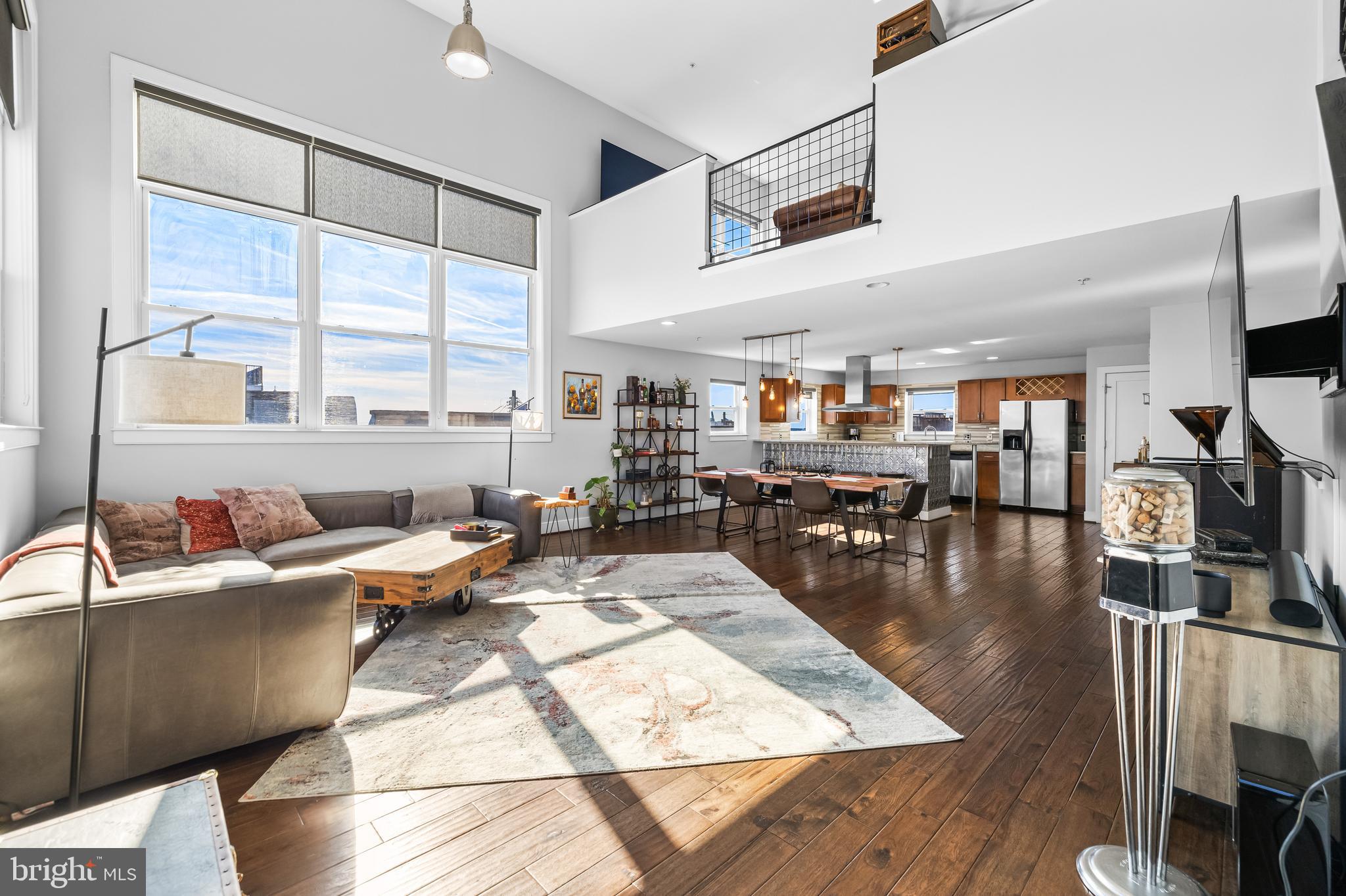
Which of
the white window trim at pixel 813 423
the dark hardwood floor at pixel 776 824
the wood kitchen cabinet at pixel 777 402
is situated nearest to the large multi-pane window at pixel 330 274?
the wood kitchen cabinet at pixel 777 402

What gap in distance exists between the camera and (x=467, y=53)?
3.64m

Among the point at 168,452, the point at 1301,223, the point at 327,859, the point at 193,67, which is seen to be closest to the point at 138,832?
the point at 327,859

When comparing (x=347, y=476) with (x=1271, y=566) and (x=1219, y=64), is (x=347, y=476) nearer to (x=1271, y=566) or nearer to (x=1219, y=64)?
(x=1271, y=566)

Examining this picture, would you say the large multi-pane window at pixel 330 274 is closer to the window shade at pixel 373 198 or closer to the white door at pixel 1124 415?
the window shade at pixel 373 198

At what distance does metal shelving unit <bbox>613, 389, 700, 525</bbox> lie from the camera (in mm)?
7566

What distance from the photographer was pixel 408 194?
5.66 metres

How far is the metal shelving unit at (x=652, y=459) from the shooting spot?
757 cm

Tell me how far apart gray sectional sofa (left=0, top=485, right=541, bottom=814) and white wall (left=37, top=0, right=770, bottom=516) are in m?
2.41

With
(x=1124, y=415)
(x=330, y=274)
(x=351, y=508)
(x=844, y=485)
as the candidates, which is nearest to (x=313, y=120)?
(x=330, y=274)

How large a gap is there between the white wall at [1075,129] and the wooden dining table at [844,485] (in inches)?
86.7

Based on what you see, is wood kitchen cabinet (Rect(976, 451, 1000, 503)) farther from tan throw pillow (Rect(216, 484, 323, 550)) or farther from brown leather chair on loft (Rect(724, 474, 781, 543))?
tan throw pillow (Rect(216, 484, 323, 550))

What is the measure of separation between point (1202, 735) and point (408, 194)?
670cm

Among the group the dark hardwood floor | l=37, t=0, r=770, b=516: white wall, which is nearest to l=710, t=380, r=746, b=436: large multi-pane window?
l=37, t=0, r=770, b=516: white wall

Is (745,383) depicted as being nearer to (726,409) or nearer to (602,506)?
(726,409)
